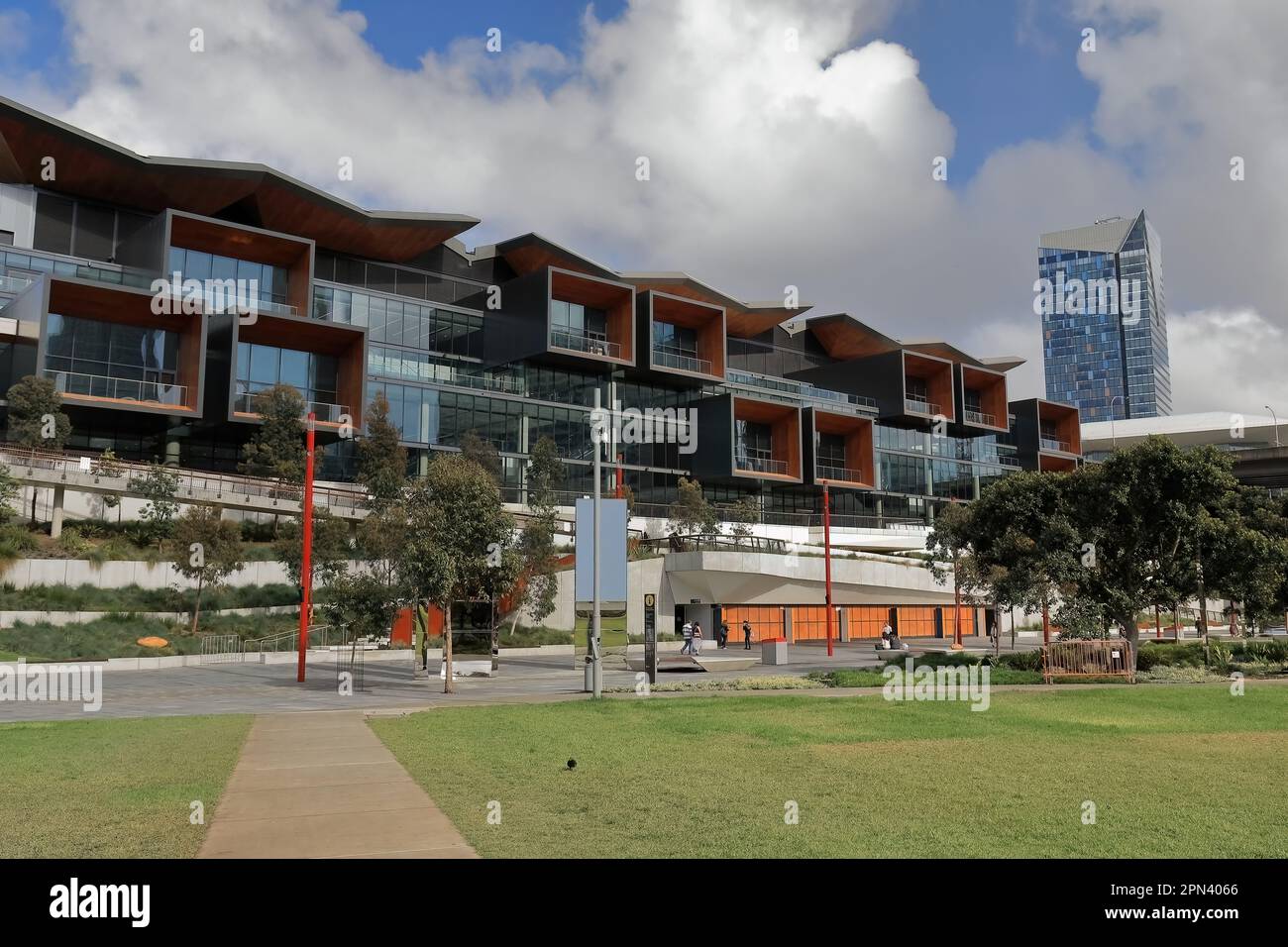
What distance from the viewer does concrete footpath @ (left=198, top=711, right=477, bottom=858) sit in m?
7.37

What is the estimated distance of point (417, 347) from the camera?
60.4 metres

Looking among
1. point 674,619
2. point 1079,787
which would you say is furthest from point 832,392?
Answer: point 1079,787

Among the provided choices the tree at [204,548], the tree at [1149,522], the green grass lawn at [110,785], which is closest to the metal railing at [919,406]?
the tree at [1149,522]

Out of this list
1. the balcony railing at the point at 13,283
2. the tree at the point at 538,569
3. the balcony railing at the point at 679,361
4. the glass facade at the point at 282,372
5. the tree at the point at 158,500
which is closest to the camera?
the tree at the point at 538,569

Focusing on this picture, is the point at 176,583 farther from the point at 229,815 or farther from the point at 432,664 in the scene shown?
the point at 229,815

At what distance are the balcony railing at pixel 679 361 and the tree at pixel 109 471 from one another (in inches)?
1344

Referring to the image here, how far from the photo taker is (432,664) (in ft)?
105

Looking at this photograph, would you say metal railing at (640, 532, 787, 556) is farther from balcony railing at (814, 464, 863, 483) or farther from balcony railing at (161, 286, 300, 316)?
balcony railing at (161, 286, 300, 316)

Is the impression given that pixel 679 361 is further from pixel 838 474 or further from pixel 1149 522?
pixel 1149 522

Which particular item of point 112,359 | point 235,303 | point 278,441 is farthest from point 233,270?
point 278,441

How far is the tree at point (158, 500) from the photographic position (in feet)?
135

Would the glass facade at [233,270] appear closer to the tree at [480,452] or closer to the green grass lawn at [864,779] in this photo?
the tree at [480,452]

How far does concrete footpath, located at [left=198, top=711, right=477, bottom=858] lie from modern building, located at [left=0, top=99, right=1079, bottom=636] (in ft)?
132
